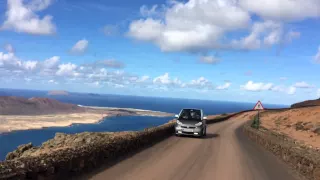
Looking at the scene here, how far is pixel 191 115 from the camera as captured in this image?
25.4 meters

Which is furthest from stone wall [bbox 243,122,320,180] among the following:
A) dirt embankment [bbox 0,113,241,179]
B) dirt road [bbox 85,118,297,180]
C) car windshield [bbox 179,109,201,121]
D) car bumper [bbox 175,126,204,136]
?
car windshield [bbox 179,109,201,121]

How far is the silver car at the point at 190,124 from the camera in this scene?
24.0 meters

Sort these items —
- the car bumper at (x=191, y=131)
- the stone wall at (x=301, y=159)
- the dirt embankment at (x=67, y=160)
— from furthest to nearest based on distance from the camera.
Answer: the car bumper at (x=191, y=131), the stone wall at (x=301, y=159), the dirt embankment at (x=67, y=160)

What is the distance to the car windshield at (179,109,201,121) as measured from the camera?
82.1 ft

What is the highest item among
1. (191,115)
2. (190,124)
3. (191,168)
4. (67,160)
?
(191,115)

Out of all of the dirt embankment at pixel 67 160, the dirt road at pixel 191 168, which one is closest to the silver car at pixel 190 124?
the dirt embankment at pixel 67 160

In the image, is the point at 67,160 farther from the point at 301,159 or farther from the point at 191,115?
the point at 191,115

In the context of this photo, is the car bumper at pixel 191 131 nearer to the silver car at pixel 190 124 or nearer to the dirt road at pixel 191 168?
the silver car at pixel 190 124

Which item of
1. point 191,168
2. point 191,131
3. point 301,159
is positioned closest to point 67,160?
point 191,168

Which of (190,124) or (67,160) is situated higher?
(190,124)

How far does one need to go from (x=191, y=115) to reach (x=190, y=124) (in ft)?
4.42

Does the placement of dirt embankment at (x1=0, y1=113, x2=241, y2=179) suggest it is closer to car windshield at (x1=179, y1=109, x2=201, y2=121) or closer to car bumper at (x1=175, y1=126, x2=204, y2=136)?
car bumper at (x1=175, y1=126, x2=204, y2=136)

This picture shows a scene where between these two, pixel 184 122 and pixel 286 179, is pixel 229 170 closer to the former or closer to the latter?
pixel 286 179

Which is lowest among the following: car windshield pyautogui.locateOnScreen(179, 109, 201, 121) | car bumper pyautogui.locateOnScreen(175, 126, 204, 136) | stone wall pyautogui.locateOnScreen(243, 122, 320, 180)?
stone wall pyautogui.locateOnScreen(243, 122, 320, 180)
